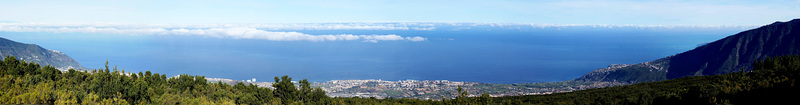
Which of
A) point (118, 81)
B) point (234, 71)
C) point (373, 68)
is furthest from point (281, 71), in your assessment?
point (118, 81)

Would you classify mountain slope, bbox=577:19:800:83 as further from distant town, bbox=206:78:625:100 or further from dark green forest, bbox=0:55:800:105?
dark green forest, bbox=0:55:800:105

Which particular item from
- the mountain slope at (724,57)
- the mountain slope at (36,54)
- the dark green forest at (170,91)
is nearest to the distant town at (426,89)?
the mountain slope at (724,57)

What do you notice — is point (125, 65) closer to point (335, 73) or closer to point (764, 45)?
point (335, 73)

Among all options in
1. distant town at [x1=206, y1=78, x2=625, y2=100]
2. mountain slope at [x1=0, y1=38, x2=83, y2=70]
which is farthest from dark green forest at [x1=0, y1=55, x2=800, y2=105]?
mountain slope at [x1=0, y1=38, x2=83, y2=70]

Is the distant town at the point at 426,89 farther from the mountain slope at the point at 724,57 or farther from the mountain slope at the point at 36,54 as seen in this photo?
the mountain slope at the point at 36,54

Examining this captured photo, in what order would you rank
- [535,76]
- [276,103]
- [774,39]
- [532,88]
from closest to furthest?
[276,103] < [532,88] < [774,39] < [535,76]
